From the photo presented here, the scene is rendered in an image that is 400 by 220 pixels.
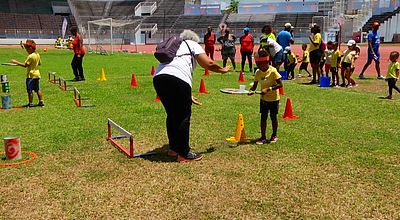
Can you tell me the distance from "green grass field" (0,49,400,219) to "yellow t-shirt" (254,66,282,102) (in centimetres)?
79

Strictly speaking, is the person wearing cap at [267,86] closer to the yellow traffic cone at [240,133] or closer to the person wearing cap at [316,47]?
the yellow traffic cone at [240,133]

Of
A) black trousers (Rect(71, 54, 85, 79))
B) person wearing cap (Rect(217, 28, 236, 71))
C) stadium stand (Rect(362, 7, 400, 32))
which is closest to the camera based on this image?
black trousers (Rect(71, 54, 85, 79))

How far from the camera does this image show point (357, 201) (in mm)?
4551

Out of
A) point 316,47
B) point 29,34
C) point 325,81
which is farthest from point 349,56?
point 29,34

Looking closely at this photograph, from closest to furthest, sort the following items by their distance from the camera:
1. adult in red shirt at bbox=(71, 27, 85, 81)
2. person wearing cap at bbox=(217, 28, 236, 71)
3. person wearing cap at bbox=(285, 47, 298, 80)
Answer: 1. adult in red shirt at bbox=(71, 27, 85, 81)
2. person wearing cap at bbox=(285, 47, 298, 80)
3. person wearing cap at bbox=(217, 28, 236, 71)

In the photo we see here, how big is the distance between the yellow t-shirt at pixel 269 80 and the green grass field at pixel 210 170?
788 millimetres

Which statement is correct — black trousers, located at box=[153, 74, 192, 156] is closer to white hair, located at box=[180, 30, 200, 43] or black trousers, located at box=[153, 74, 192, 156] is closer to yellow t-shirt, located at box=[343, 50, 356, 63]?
white hair, located at box=[180, 30, 200, 43]

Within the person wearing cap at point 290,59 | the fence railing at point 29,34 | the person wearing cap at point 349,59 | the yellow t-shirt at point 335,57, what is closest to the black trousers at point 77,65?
the person wearing cap at point 290,59

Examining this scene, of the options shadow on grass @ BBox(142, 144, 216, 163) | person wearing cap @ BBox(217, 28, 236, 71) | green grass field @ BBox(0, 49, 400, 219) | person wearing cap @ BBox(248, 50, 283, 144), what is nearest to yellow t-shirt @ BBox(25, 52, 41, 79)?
green grass field @ BBox(0, 49, 400, 219)

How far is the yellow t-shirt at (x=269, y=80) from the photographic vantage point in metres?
6.70

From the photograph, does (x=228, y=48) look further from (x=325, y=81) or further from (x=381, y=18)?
(x=381, y=18)

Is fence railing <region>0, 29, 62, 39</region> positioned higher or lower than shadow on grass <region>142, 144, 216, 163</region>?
higher

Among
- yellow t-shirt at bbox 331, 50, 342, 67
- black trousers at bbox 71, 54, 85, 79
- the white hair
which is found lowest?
black trousers at bbox 71, 54, 85, 79

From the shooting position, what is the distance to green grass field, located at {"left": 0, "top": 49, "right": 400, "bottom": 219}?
441 cm
